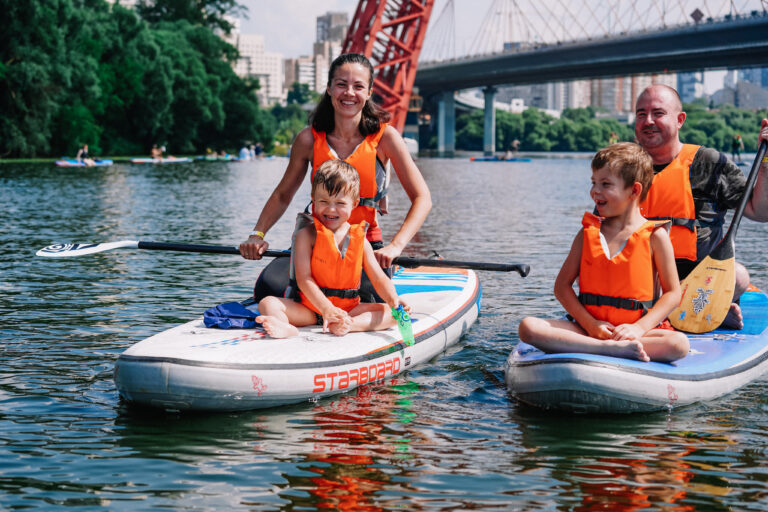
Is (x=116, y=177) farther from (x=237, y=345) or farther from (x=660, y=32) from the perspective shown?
(x=660, y=32)

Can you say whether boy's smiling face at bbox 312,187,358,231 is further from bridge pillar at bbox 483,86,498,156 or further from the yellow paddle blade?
bridge pillar at bbox 483,86,498,156

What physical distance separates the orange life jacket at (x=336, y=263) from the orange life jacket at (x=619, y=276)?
1250 millimetres

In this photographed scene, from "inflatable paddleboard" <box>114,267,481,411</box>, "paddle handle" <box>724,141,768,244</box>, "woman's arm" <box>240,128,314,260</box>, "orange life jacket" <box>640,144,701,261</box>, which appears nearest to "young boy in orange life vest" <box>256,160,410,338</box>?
"inflatable paddleboard" <box>114,267,481,411</box>

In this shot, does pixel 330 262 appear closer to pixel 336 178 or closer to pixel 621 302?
pixel 336 178

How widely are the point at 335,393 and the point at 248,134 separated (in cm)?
5634

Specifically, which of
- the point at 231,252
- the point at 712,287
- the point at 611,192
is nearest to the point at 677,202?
the point at 712,287

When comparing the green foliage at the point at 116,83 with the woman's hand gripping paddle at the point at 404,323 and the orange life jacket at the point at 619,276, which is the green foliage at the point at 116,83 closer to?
the woman's hand gripping paddle at the point at 404,323

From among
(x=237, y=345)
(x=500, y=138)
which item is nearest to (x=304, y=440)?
(x=237, y=345)

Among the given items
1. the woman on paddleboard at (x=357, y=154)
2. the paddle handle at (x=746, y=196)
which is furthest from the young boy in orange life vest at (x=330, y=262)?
the paddle handle at (x=746, y=196)

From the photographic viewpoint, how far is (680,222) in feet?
18.2

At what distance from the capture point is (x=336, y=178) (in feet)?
17.2

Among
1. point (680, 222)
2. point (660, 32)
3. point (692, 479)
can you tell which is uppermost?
point (660, 32)

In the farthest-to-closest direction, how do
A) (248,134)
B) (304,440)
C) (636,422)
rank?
(248,134) → (636,422) → (304,440)

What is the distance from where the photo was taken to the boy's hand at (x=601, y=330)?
4.81 m
